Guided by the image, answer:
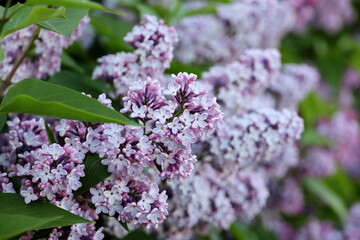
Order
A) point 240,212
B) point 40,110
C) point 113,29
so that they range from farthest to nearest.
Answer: point 113,29, point 240,212, point 40,110

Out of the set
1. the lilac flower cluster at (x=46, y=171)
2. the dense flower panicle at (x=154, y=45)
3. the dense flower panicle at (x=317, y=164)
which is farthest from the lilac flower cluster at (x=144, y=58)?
the dense flower panicle at (x=317, y=164)

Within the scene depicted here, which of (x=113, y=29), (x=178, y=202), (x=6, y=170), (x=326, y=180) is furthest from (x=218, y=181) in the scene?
(x=326, y=180)

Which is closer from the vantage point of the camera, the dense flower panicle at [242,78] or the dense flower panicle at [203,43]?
the dense flower panicle at [242,78]

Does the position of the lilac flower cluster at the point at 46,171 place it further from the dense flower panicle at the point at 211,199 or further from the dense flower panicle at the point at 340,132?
the dense flower panicle at the point at 340,132

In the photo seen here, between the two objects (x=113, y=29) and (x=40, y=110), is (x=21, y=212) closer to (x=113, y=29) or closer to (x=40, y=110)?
(x=40, y=110)

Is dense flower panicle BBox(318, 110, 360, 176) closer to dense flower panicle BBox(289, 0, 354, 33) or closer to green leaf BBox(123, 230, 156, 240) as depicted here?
dense flower panicle BBox(289, 0, 354, 33)

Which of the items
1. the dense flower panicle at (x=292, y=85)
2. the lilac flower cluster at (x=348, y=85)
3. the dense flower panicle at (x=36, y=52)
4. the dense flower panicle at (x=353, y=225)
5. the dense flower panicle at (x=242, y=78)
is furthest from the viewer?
the lilac flower cluster at (x=348, y=85)

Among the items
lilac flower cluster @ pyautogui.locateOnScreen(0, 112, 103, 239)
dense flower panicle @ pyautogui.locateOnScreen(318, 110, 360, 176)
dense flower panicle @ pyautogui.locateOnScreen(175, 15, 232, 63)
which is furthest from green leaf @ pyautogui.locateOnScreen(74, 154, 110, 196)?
dense flower panicle @ pyautogui.locateOnScreen(318, 110, 360, 176)
